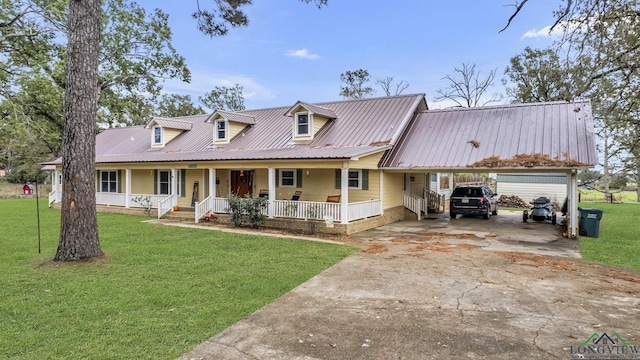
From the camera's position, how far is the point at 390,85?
35438 millimetres

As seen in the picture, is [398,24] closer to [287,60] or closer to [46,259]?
[287,60]

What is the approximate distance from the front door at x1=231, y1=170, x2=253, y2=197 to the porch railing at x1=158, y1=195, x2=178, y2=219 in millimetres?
2853

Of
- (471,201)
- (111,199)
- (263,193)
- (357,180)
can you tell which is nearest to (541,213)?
(471,201)

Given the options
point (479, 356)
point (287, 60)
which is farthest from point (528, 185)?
point (479, 356)

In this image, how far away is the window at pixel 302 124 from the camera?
16.7 m

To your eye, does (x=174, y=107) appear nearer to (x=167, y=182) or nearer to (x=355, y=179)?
(x=167, y=182)

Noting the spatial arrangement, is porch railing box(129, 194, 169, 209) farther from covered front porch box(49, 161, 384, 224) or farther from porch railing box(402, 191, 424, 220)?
porch railing box(402, 191, 424, 220)

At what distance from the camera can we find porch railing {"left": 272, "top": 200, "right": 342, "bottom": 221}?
42.0 ft

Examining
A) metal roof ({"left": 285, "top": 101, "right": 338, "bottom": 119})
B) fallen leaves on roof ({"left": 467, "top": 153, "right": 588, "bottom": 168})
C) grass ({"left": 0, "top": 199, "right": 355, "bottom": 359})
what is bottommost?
grass ({"left": 0, "top": 199, "right": 355, "bottom": 359})

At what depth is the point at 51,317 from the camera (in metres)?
5.05

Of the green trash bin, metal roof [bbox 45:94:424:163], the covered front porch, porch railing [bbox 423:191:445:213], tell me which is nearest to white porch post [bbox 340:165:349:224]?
the covered front porch

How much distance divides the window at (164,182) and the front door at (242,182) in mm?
3973

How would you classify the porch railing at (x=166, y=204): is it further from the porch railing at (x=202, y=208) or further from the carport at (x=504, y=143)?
the carport at (x=504, y=143)

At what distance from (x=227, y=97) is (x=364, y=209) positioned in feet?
107
